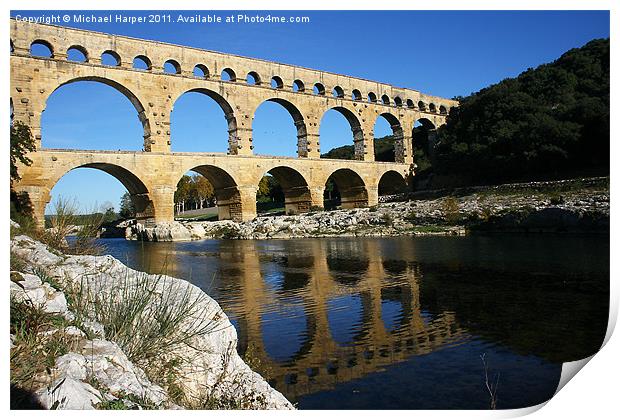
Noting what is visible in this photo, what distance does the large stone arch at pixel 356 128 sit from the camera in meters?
26.9

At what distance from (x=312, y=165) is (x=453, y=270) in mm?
17751

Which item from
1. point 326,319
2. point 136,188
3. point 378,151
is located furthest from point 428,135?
point 326,319

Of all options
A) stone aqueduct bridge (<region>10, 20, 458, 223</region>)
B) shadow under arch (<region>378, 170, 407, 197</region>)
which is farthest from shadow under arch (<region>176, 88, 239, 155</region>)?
shadow under arch (<region>378, 170, 407, 197</region>)

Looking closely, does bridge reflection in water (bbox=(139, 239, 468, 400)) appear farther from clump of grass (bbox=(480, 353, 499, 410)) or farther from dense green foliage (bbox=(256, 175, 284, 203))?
dense green foliage (bbox=(256, 175, 284, 203))

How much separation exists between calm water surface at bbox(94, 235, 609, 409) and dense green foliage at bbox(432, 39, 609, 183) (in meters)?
5.65

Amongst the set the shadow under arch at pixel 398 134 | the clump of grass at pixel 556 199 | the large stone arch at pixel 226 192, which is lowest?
the clump of grass at pixel 556 199

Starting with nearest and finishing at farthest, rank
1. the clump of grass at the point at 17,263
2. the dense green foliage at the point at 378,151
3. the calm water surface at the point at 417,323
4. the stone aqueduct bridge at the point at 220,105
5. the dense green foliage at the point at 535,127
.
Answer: the calm water surface at the point at 417,323 → the clump of grass at the point at 17,263 → the dense green foliage at the point at 535,127 → the stone aqueduct bridge at the point at 220,105 → the dense green foliage at the point at 378,151

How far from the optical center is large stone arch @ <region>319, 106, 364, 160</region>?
26.9m

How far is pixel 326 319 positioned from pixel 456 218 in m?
12.3

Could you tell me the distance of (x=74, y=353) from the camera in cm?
204

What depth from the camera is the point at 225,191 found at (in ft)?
74.5

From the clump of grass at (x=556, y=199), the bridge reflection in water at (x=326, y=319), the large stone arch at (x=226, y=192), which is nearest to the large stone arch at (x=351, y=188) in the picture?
the large stone arch at (x=226, y=192)

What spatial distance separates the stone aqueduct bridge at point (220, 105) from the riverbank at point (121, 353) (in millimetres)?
16242

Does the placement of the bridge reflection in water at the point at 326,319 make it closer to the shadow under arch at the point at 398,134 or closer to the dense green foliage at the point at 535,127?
the dense green foliage at the point at 535,127
